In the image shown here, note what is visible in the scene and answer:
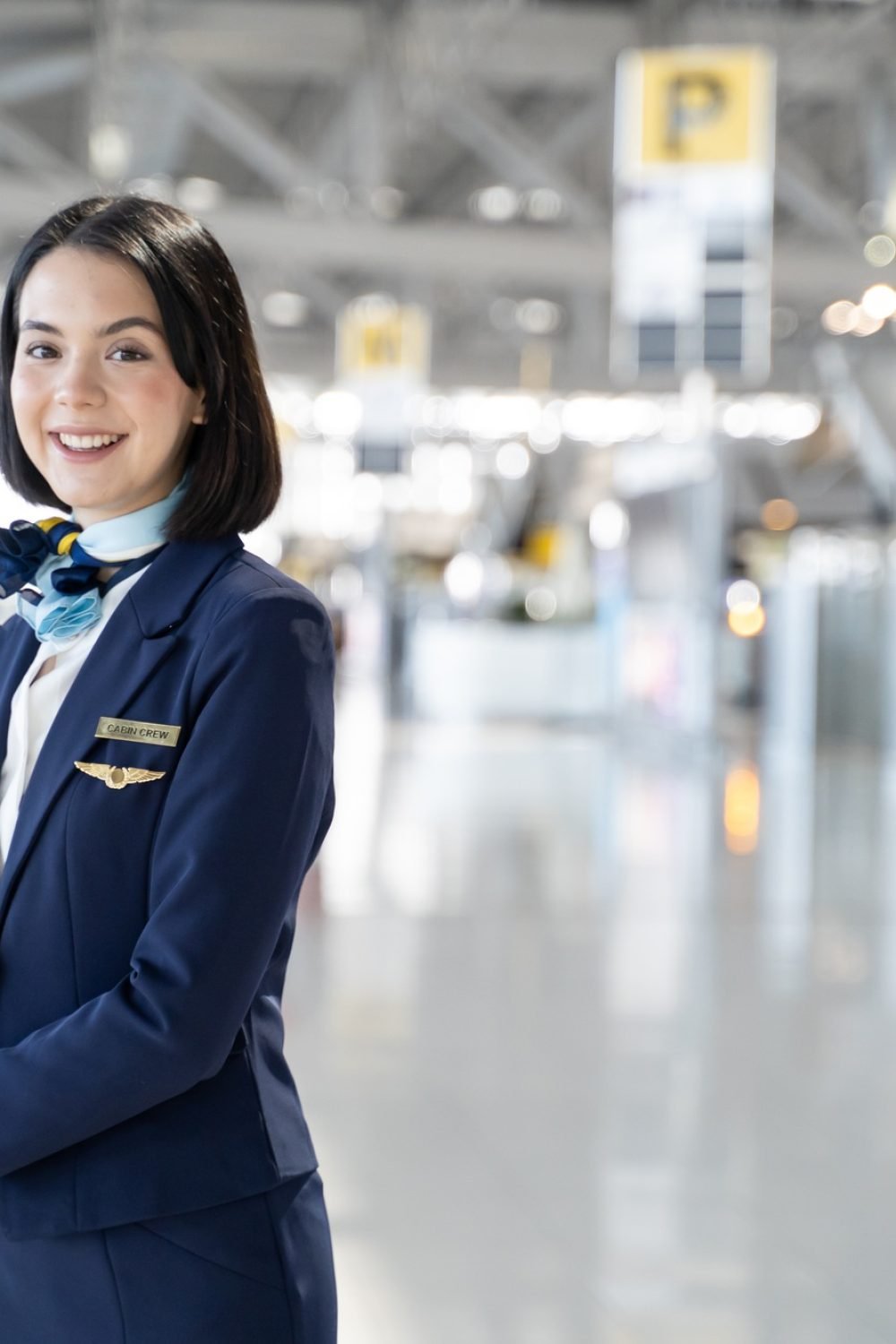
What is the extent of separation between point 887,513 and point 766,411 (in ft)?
80.5

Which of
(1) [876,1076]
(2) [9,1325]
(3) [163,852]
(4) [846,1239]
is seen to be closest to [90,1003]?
(3) [163,852]

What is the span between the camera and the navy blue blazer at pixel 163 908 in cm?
125

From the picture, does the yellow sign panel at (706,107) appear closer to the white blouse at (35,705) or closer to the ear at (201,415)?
the ear at (201,415)

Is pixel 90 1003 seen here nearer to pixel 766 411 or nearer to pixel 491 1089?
pixel 491 1089

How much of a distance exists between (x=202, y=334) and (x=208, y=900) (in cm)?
49

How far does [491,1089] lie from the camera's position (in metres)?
4.41

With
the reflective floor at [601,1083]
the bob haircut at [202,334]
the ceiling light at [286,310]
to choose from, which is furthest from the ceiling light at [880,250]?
the bob haircut at [202,334]

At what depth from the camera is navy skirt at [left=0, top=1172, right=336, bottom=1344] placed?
1329 millimetres

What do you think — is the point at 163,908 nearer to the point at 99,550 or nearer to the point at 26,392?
the point at 99,550

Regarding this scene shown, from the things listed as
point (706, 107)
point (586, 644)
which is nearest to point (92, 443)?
point (706, 107)

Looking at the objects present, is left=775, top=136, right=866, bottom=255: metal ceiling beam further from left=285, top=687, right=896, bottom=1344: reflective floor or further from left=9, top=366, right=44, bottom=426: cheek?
left=9, top=366, right=44, bottom=426: cheek

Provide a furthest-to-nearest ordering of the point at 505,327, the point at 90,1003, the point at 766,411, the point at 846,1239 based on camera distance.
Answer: the point at 766,411, the point at 505,327, the point at 846,1239, the point at 90,1003

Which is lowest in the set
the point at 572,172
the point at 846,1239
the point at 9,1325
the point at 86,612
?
the point at 846,1239

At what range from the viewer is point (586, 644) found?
2034cm
